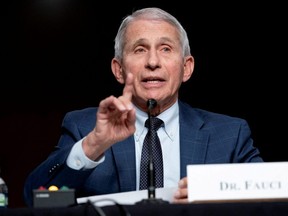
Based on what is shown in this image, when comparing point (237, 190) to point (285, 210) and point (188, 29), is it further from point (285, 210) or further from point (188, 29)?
point (188, 29)

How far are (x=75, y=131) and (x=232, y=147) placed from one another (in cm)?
56

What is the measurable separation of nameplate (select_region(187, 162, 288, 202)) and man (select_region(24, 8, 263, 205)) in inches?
28.2

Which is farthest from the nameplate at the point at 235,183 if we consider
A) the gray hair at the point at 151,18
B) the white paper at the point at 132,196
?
the gray hair at the point at 151,18

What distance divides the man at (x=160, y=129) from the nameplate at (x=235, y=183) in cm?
72

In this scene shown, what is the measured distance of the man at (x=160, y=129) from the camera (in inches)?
105

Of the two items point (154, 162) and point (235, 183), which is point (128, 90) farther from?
point (235, 183)

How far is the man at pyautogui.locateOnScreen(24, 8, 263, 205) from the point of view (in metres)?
2.67

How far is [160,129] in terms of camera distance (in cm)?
283

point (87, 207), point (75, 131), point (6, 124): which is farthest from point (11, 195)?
point (87, 207)

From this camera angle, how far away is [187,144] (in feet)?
9.07

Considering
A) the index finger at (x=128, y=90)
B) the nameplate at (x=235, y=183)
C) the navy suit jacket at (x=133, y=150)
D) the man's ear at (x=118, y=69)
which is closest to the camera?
the nameplate at (x=235, y=183)

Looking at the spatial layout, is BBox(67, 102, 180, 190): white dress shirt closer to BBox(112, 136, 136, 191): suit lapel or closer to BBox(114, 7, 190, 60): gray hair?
BBox(112, 136, 136, 191): suit lapel

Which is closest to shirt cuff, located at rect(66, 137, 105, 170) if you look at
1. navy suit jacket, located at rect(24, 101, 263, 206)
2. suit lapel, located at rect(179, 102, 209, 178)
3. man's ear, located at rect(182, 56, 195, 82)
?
navy suit jacket, located at rect(24, 101, 263, 206)

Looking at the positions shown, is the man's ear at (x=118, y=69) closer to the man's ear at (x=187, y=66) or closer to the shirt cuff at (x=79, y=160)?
the man's ear at (x=187, y=66)
